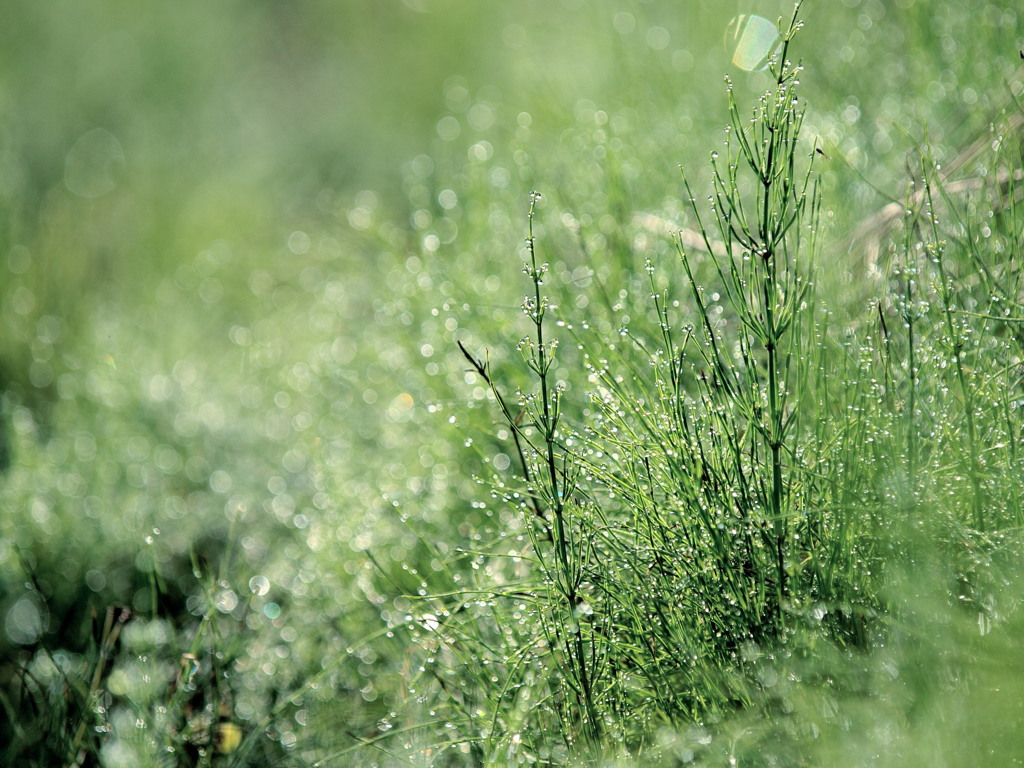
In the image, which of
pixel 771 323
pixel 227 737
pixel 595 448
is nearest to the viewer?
pixel 771 323

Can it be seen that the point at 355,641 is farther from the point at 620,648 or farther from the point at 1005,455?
the point at 1005,455

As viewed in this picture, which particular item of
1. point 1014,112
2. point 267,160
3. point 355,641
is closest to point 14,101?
point 267,160

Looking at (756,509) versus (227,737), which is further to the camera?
(227,737)

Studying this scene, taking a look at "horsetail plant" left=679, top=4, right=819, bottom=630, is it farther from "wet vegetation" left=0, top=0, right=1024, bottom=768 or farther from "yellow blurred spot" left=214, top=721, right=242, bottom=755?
"yellow blurred spot" left=214, top=721, right=242, bottom=755

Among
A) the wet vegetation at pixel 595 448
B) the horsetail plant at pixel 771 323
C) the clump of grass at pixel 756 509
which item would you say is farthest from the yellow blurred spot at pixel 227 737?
the horsetail plant at pixel 771 323

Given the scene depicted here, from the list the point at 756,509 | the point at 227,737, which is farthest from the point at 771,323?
the point at 227,737

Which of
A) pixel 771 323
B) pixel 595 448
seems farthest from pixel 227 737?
pixel 771 323

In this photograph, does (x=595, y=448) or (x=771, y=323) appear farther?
(x=595, y=448)

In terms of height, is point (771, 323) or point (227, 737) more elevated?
point (771, 323)

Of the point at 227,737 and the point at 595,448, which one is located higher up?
the point at 595,448

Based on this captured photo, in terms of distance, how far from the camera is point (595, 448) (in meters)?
0.54

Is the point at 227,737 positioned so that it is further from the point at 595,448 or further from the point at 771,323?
the point at 771,323

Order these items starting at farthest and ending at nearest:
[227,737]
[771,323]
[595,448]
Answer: [227,737] → [595,448] → [771,323]

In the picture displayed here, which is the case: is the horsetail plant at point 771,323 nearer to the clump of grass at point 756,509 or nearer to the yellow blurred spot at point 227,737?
the clump of grass at point 756,509
